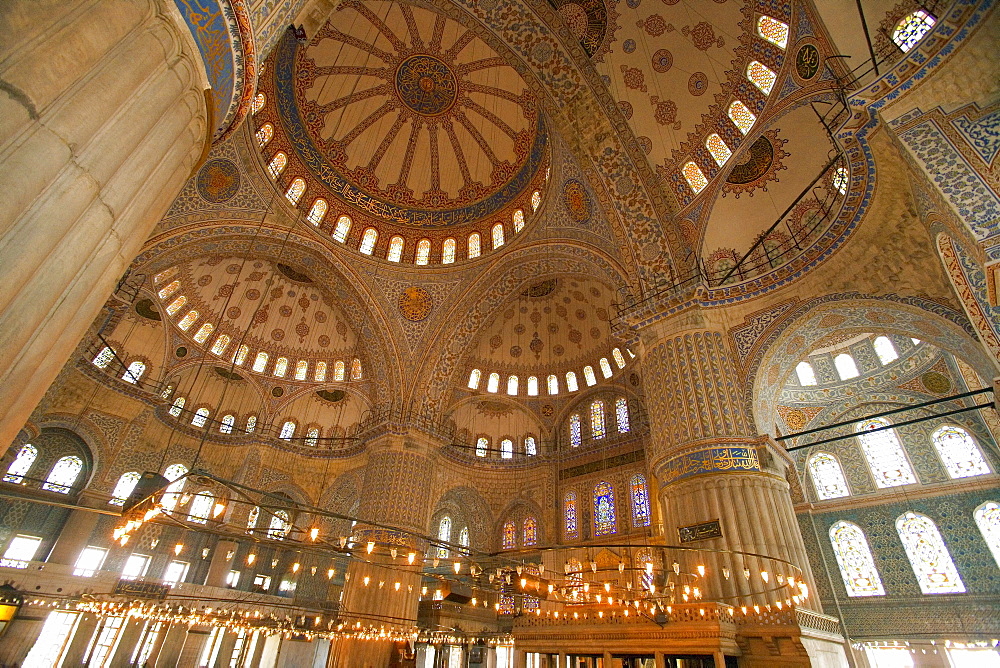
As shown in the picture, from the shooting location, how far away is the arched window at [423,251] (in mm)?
16578

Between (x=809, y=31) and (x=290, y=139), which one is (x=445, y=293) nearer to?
(x=290, y=139)

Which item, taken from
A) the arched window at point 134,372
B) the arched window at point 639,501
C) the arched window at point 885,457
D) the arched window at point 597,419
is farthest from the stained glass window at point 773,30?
the arched window at point 134,372

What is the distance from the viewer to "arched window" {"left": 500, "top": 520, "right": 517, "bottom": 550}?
17097 mm

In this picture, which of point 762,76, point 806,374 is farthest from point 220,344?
point 806,374

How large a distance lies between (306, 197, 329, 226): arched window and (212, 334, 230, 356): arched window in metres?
5.89

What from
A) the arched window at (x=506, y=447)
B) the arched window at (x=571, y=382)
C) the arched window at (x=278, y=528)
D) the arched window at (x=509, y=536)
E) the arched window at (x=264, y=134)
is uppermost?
the arched window at (x=264, y=134)

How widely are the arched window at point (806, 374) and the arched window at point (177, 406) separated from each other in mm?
20092

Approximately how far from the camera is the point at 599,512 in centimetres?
1563

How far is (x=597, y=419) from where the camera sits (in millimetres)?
17375

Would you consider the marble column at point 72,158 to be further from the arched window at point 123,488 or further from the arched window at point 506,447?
the arched window at point 506,447

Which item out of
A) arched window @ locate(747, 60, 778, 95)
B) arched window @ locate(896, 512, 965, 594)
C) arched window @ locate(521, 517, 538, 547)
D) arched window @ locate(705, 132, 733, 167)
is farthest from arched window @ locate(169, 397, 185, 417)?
arched window @ locate(896, 512, 965, 594)

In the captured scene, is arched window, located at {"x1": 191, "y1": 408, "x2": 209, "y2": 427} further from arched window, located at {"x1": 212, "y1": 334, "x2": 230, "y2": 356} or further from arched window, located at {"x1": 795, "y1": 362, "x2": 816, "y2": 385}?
arched window, located at {"x1": 795, "y1": 362, "x2": 816, "y2": 385}

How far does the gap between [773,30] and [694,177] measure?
9.88ft

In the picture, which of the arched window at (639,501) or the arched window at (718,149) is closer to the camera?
the arched window at (718,149)
